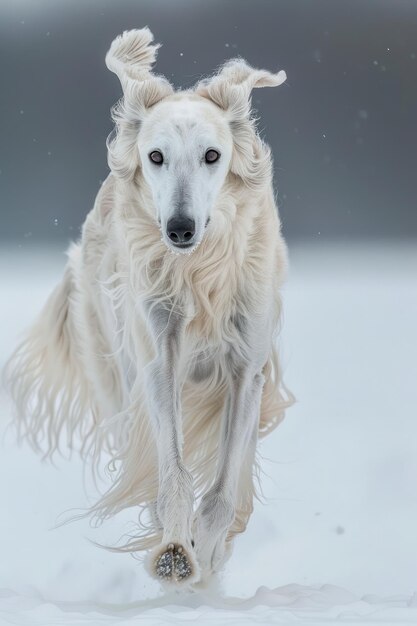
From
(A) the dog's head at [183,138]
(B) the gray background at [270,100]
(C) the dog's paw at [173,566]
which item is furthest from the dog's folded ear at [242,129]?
(B) the gray background at [270,100]

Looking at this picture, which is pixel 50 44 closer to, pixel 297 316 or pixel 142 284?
pixel 297 316

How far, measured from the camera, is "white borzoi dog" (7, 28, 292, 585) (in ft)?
10.1

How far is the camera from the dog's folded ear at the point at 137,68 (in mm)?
3289

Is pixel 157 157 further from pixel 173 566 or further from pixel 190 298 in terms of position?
pixel 173 566

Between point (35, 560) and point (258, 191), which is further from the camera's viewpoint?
point (35, 560)

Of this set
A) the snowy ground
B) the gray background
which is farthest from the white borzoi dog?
the gray background

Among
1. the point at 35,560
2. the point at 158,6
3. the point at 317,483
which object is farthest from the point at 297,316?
the point at 35,560

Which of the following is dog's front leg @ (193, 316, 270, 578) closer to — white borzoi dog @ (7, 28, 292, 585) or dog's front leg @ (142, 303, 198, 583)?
white borzoi dog @ (7, 28, 292, 585)

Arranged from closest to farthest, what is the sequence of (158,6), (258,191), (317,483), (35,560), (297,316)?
(258,191) < (35,560) < (317,483) < (297,316) < (158,6)

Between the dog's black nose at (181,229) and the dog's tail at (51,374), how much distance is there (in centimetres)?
144

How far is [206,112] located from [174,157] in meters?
0.21

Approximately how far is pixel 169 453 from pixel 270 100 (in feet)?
23.3

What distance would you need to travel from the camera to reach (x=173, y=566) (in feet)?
9.62

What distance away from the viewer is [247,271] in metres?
3.35
